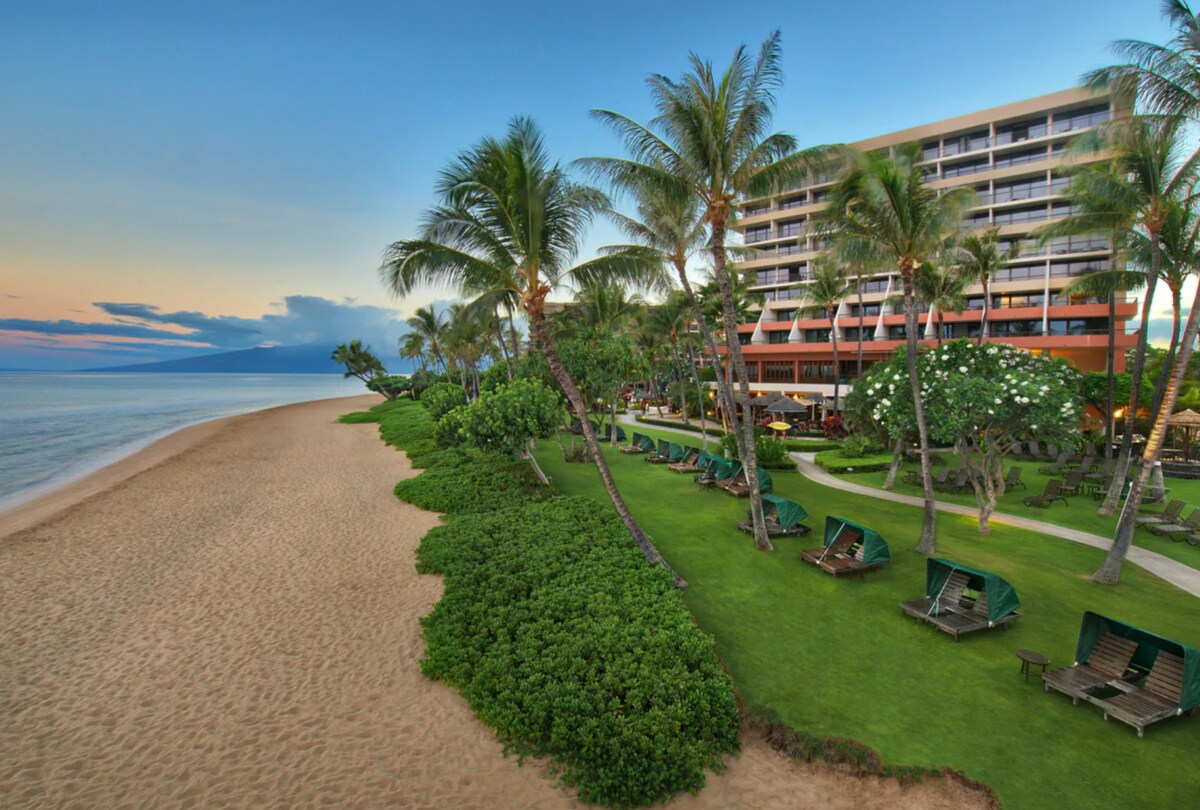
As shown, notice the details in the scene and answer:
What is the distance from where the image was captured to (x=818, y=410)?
4422 centimetres

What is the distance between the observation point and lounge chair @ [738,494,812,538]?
14703 millimetres

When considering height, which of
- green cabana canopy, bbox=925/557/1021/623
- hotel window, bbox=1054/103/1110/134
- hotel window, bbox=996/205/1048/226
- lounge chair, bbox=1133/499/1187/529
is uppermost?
hotel window, bbox=1054/103/1110/134

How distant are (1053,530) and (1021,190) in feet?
130

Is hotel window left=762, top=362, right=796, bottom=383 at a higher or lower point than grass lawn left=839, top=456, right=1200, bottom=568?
higher

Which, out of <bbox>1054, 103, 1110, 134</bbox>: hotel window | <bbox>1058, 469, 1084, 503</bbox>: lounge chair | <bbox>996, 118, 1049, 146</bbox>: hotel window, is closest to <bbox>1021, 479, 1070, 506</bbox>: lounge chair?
<bbox>1058, 469, 1084, 503</bbox>: lounge chair

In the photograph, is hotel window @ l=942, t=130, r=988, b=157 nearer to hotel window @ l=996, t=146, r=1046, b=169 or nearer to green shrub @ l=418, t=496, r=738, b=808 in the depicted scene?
hotel window @ l=996, t=146, r=1046, b=169

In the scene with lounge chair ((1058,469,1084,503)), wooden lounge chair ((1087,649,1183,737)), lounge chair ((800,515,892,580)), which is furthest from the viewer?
lounge chair ((1058,469,1084,503))

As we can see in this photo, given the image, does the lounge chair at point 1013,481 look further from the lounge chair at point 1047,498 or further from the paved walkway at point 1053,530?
the paved walkway at point 1053,530

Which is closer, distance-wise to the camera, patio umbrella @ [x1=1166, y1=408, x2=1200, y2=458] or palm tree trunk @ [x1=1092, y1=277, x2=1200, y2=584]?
palm tree trunk @ [x1=1092, y1=277, x2=1200, y2=584]

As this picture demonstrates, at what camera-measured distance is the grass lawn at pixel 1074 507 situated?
14.2 m

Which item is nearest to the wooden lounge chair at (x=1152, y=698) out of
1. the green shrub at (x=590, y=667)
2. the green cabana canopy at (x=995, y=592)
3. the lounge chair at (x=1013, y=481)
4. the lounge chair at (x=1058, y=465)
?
the green cabana canopy at (x=995, y=592)

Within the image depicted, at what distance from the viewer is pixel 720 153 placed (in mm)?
12664

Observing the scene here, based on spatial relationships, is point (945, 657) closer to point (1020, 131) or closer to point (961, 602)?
point (961, 602)

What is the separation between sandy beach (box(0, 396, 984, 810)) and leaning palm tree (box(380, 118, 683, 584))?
6273 mm
